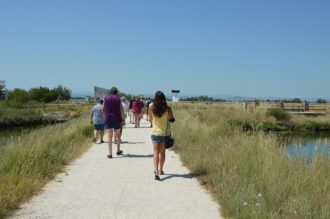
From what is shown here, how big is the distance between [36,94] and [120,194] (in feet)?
366

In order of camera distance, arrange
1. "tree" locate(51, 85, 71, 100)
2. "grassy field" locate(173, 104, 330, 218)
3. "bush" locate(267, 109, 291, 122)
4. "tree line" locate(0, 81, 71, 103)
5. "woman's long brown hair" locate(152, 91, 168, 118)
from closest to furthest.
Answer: "grassy field" locate(173, 104, 330, 218)
"woman's long brown hair" locate(152, 91, 168, 118)
"bush" locate(267, 109, 291, 122)
"tree line" locate(0, 81, 71, 103)
"tree" locate(51, 85, 71, 100)

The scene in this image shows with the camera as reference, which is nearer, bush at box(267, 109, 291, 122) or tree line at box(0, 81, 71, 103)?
bush at box(267, 109, 291, 122)

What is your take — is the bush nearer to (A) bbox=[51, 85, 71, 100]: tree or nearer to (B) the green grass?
(B) the green grass

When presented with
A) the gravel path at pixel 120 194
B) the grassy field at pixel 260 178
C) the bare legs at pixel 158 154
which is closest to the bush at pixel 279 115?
the grassy field at pixel 260 178

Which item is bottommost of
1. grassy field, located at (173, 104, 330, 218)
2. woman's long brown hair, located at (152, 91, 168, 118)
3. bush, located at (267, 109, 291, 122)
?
bush, located at (267, 109, 291, 122)

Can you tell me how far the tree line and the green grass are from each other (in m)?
82.8

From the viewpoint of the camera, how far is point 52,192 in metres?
9.04

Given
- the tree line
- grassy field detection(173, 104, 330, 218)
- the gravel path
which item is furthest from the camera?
the tree line

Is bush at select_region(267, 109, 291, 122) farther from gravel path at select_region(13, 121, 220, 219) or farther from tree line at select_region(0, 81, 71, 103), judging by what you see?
tree line at select_region(0, 81, 71, 103)

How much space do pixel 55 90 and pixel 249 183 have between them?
122551 millimetres

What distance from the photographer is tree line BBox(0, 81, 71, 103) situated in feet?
A: 325

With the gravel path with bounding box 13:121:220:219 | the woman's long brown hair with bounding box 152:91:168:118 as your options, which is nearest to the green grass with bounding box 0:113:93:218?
the gravel path with bounding box 13:121:220:219

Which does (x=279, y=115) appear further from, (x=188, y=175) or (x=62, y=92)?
(x=62, y=92)

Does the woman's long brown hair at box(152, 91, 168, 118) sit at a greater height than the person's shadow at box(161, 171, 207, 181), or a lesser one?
greater
